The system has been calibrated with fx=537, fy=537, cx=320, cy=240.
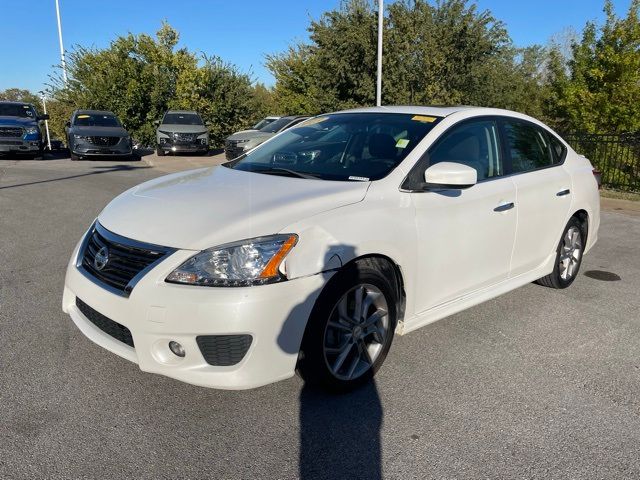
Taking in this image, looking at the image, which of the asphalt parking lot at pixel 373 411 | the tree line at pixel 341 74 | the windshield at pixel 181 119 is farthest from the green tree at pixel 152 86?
the asphalt parking lot at pixel 373 411

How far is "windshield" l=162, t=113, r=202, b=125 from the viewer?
20.3m

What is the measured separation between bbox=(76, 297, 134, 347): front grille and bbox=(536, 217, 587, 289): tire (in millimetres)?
3648

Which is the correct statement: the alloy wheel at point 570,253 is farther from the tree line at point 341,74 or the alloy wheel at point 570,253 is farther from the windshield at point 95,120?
the windshield at point 95,120

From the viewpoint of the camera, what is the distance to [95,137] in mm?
17312

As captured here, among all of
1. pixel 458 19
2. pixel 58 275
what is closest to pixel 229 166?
pixel 58 275

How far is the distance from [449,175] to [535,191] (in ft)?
4.46

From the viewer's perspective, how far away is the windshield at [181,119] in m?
20.3

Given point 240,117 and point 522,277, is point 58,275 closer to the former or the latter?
point 522,277

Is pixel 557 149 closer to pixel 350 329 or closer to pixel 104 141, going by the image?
pixel 350 329

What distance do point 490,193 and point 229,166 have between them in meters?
1.96

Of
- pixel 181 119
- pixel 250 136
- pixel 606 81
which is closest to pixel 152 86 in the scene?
pixel 181 119

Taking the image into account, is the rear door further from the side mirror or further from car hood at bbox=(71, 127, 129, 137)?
car hood at bbox=(71, 127, 129, 137)

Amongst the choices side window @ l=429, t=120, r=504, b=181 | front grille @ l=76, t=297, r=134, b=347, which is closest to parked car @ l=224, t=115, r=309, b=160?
side window @ l=429, t=120, r=504, b=181

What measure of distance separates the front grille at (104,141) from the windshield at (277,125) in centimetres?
483
